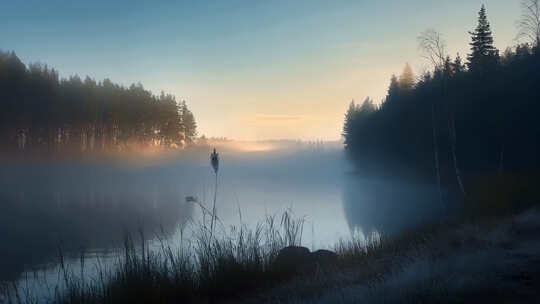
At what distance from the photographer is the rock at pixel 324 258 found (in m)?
8.09

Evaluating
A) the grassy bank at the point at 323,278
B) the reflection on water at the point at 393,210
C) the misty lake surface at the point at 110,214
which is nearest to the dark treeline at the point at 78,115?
the misty lake surface at the point at 110,214

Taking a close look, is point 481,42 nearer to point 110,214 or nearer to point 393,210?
point 393,210

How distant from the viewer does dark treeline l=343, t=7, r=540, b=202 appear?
2550cm

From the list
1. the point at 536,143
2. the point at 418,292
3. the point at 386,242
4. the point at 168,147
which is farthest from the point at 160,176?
the point at 418,292

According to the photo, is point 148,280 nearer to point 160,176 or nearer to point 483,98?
point 483,98

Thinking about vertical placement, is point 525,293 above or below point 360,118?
below

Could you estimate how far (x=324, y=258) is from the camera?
331 inches

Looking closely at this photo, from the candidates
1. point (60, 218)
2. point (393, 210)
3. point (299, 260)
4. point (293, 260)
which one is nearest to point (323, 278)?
point (293, 260)

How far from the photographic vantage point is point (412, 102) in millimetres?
39844

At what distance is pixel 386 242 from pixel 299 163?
10370 centimetres

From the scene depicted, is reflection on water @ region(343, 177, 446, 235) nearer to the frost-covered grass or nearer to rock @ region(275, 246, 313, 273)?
rock @ region(275, 246, 313, 273)

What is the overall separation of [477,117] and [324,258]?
83.9ft

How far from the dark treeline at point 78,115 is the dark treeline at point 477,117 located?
43265 millimetres

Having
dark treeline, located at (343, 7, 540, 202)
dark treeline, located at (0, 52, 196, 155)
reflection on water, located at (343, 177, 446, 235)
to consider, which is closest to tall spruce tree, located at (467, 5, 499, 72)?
dark treeline, located at (343, 7, 540, 202)
